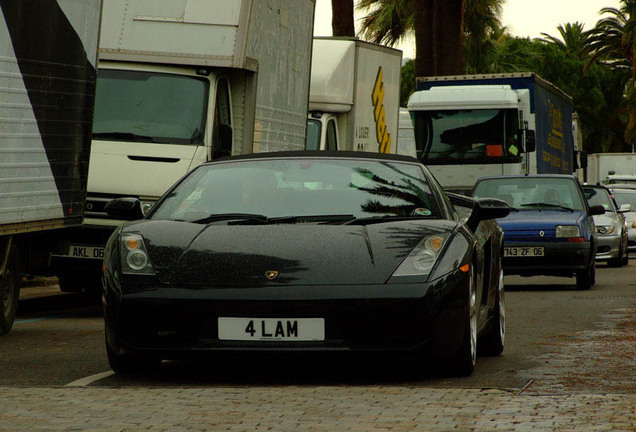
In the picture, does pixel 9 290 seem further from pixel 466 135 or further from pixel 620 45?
pixel 620 45

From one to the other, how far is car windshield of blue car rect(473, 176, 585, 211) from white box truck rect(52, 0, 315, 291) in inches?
189

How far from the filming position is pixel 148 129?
13492 millimetres

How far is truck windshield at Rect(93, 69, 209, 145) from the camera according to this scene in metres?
13.5

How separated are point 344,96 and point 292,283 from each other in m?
11.7

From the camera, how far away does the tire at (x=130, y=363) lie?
759 centimetres

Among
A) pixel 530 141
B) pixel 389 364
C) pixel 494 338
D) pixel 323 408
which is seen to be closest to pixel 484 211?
pixel 494 338

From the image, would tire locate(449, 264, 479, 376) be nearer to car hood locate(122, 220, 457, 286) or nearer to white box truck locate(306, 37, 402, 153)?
car hood locate(122, 220, 457, 286)

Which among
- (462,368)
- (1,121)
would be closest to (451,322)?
(462,368)

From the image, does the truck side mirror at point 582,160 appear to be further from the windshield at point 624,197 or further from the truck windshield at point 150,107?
the truck windshield at point 150,107

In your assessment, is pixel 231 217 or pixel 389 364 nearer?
pixel 231 217

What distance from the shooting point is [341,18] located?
31.3 m

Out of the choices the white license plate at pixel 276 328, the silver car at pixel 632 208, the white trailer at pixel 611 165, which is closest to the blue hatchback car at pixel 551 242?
the white license plate at pixel 276 328

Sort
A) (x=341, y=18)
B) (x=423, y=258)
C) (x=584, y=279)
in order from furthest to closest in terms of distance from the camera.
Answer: (x=341, y=18) → (x=584, y=279) → (x=423, y=258)

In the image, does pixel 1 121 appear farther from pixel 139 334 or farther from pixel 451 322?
pixel 451 322
